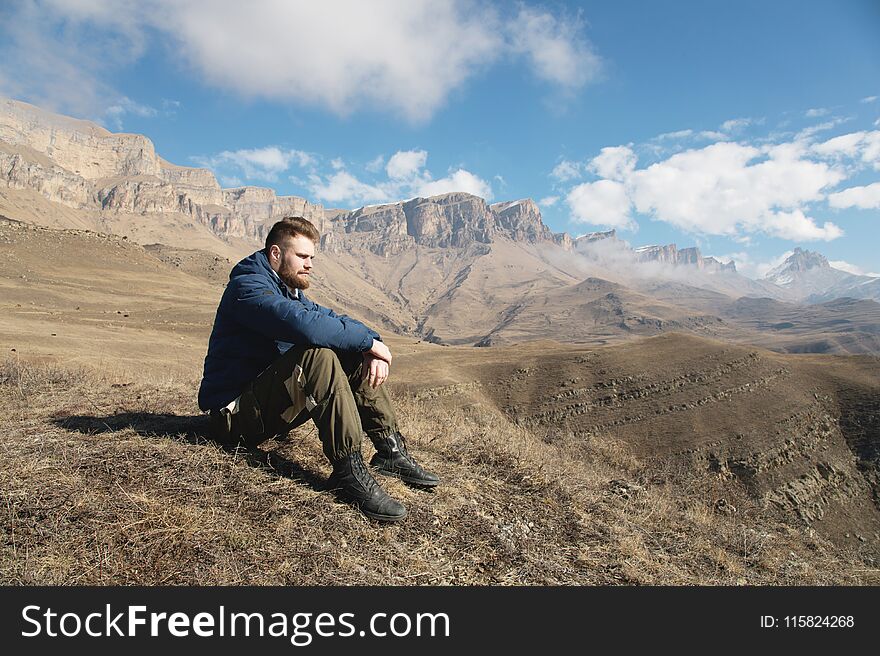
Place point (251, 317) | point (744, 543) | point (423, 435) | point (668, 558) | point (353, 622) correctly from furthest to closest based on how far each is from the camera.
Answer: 1. point (423, 435)
2. point (744, 543)
3. point (668, 558)
4. point (251, 317)
5. point (353, 622)

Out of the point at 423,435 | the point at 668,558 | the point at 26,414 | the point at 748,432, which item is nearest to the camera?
the point at 668,558

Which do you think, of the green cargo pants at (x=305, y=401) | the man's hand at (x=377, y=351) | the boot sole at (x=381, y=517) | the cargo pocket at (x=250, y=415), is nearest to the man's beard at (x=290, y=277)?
the green cargo pants at (x=305, y=401)

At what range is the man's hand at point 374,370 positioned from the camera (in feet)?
12.7

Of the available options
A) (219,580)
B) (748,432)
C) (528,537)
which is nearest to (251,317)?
(219,580)

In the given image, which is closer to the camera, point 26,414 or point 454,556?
point 454,556

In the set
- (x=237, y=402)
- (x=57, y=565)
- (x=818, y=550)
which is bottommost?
(x=818, y=550)

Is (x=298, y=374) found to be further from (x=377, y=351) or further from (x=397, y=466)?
(x=397, y=466)

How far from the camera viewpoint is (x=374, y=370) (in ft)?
12.7

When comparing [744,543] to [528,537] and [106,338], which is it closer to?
[528,537]

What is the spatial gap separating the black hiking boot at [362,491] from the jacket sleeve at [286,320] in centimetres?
88

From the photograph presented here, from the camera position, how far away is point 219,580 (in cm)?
268

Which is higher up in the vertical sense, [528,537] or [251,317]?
[251,317]

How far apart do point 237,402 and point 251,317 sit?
77cm

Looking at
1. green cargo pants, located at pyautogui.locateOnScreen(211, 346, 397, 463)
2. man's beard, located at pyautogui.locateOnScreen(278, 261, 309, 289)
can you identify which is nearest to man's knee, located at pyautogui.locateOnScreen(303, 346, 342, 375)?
green cargo pants, located at pyautogui.locateOnScreen(211, 346, 397, 463)
